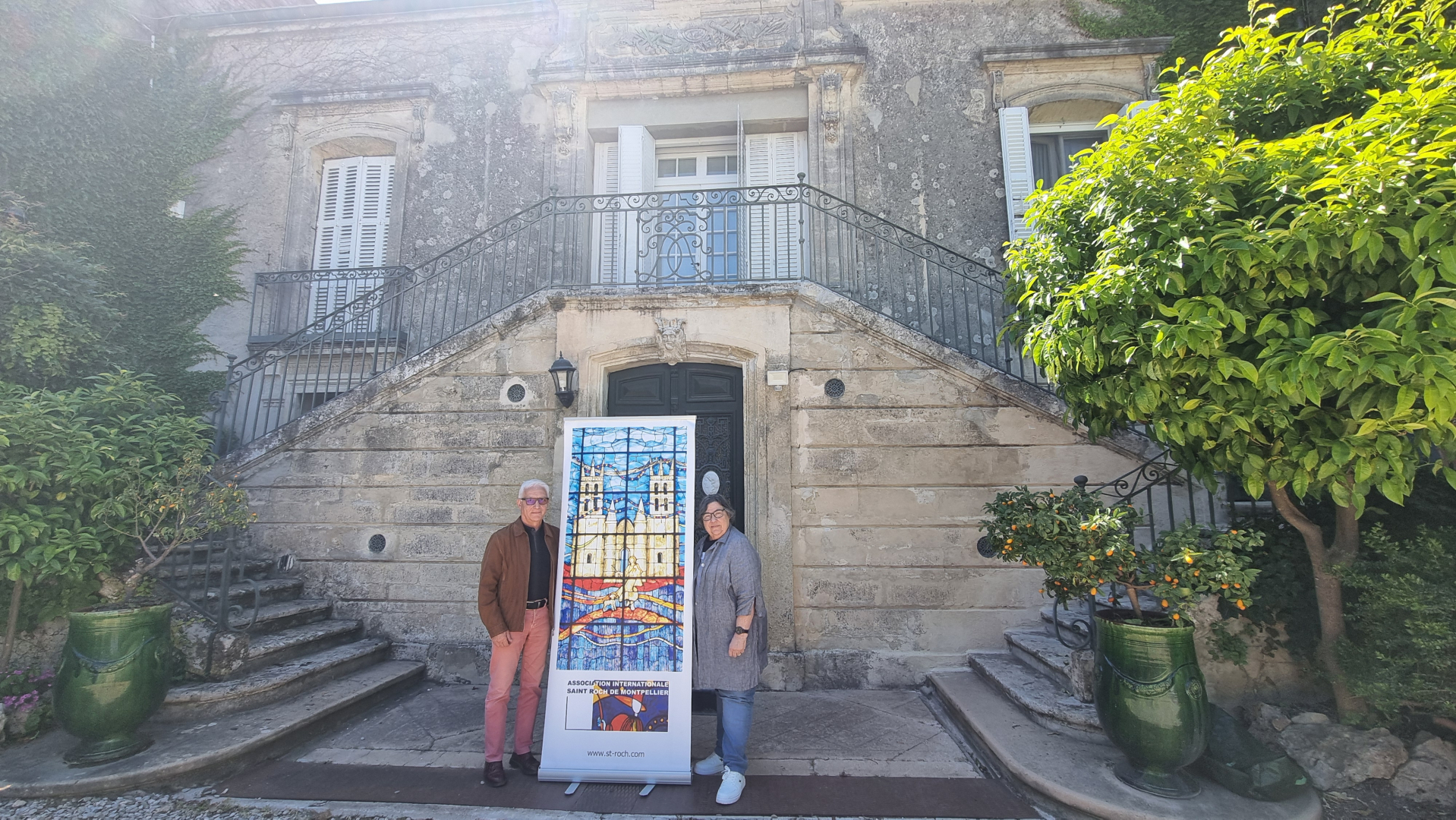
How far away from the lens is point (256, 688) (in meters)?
4.46

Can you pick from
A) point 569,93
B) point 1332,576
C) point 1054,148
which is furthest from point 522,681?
point 1054,148

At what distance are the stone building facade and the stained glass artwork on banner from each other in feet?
5.91

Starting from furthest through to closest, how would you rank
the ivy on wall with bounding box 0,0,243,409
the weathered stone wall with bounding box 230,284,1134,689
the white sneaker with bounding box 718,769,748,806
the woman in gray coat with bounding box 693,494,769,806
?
the ivy on wall with bounding box 0,0,243,409, the weathered stone wall with bounding box 230,284,1134,689, the woman in gray coat with bounding box 693,494,769,806, the white sneaker with bounding box 718,769,748,806

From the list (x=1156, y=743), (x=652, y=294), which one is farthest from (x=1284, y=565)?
(x=652, y=294)

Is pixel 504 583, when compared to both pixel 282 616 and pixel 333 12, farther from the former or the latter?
pixel 333 12

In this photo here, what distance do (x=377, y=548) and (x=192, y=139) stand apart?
6.34m

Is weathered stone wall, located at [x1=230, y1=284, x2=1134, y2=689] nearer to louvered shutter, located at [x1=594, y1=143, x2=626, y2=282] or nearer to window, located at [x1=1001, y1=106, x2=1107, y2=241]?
louvered shutter, located at [x1=594, y1=143, x2=626, y2=282]

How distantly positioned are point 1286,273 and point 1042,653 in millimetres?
2817

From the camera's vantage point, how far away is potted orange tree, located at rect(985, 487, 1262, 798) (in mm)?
3275

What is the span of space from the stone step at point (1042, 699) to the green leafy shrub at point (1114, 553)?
715mm

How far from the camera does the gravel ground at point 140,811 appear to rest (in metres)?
3.38

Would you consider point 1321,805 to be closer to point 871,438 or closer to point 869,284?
point 871,438

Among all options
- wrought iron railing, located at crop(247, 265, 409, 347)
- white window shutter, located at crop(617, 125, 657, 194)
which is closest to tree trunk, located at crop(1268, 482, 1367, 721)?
white window shutter, located at crop(617, 125, 657, 194)

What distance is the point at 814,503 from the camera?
5.71 meters
